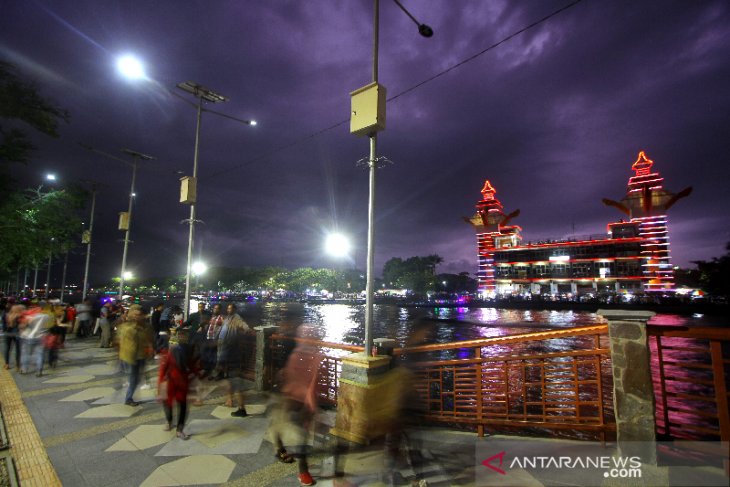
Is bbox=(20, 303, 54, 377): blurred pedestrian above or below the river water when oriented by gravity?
above

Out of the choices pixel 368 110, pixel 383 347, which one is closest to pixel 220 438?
pixel 383 347

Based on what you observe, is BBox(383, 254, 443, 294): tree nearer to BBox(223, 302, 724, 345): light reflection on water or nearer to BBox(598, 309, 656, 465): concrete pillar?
BBox(223, 302, 724, 345): light reflection on water

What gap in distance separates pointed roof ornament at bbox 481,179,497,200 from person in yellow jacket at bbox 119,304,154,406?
12246cm

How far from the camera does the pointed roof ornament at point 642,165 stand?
269 ft

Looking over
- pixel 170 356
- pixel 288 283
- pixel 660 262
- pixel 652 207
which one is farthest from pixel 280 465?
pixel 288 283

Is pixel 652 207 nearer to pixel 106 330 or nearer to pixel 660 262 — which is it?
pixel 660 262

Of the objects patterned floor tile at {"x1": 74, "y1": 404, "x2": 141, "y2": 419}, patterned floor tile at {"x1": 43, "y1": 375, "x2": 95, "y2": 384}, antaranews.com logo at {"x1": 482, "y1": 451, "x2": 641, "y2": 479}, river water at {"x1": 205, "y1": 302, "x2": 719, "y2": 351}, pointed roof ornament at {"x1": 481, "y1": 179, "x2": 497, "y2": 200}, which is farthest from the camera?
pointed roof ornament at {"x1": 481, "y1": 179, "x2": 497, "y2": 200}

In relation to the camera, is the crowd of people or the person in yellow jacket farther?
the person in yellow jacket

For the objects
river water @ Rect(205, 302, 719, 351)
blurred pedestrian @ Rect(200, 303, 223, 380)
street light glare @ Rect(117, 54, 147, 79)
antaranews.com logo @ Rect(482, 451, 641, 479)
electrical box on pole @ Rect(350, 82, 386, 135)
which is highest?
street light glare @ Rect(117, 54, 147, 79)

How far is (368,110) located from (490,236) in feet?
344

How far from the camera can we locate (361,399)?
17.2 ft

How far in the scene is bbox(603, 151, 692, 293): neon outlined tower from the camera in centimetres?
7188

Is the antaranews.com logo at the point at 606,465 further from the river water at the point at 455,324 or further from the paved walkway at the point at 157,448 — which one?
the river water at the point at 455,324

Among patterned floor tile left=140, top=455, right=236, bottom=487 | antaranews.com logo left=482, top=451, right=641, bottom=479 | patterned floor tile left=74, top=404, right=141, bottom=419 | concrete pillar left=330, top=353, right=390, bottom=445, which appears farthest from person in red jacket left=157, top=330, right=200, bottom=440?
antaranews.com logo left=482, top=451, right=641, bottom=479
